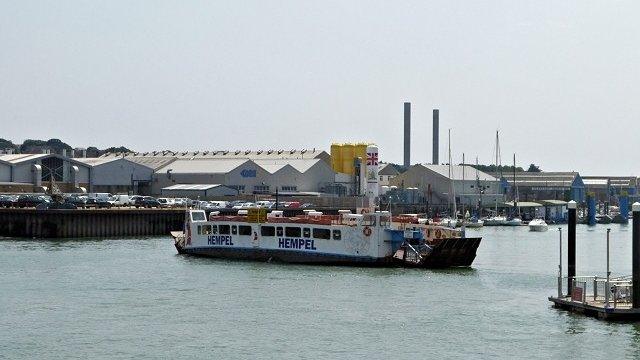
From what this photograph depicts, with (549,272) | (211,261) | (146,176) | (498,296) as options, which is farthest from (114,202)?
(498,296)

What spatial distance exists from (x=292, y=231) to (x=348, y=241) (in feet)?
16.7

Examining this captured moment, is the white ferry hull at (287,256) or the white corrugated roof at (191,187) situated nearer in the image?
the white ferry hull at (287,256)

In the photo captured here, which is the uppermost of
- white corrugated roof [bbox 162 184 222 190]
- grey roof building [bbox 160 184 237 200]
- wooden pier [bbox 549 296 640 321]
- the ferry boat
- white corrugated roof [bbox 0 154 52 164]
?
white corrugated roof [bbox 0 154 52 164]

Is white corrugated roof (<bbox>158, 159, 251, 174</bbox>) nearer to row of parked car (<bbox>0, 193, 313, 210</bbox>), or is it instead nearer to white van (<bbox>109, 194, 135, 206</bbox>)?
row of parked car (<bbox>0, 193, 313, 210</bbox>)

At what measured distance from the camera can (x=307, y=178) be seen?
530 ft

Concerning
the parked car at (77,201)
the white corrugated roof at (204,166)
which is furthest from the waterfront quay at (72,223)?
the white corrugated roof at (204,166)

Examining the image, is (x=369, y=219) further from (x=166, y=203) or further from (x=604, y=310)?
(x=166, y=203)

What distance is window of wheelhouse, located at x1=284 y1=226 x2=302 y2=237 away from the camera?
7094cm

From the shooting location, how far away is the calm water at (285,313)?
129ft

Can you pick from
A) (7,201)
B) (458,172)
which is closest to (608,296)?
(7,201)

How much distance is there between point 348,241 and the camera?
67562 millimetres

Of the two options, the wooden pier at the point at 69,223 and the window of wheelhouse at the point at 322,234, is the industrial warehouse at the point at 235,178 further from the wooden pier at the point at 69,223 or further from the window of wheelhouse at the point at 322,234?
the window of wheelhouse at the point at 322,234

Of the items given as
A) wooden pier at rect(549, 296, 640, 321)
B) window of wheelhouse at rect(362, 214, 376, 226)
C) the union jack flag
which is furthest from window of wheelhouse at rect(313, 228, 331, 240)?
wooden pier at rect(549, 296, 640, 321)

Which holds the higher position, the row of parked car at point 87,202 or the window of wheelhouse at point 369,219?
the row of parked car at point 87,202
